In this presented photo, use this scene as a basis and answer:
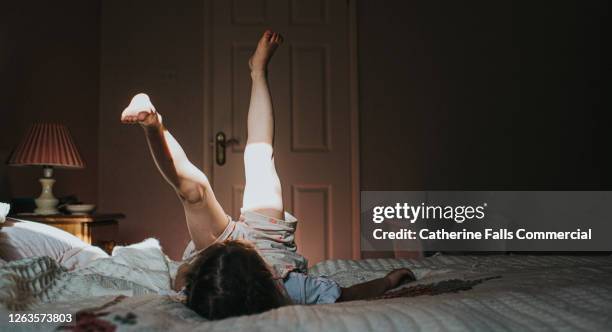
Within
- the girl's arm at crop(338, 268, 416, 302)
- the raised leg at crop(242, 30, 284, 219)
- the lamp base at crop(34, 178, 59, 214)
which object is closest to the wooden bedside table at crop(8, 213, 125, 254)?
the lamp base at crop(34, 178, 59, 214)

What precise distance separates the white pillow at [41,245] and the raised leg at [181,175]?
1.23 ft

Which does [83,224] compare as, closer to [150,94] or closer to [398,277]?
[398,277]

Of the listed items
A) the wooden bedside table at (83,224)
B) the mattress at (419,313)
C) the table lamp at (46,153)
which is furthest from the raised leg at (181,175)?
the table lamp at (46,153)

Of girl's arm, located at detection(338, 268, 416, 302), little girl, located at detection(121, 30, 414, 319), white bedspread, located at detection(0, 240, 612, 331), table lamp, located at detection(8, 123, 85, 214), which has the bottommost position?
girl's arm, located at detection(338, 268, 416, 302)

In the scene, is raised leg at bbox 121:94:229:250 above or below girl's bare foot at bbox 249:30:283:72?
below

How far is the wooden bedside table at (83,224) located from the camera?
218 cm

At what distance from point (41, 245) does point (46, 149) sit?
85 centimetres

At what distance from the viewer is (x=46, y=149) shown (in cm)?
225

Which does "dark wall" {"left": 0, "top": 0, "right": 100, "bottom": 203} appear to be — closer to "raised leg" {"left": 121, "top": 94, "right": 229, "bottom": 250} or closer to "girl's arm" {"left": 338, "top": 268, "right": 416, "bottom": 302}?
"raised leg" {"left": 121, "top": 94, "right": 229, "bottom": 250}

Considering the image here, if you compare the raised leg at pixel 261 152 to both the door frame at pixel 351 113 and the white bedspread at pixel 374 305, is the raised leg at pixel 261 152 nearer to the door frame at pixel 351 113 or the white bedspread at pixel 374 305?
the white bedspread at pixel 374 305

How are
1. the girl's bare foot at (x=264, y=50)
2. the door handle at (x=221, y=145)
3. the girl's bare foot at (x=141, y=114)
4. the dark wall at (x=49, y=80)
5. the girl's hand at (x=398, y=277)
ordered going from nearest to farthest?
the girl's bare foot at (x=141, y=114), the girl's hand at (x=398, y=277), the girl's bare foot at (x=264, y=50), the dark wall at (x=49, y=80), the door handle at (x=221, y=145)

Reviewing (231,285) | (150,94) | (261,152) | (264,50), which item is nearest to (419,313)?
(231,285)

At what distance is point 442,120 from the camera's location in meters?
3.76

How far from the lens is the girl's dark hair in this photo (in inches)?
35.7
